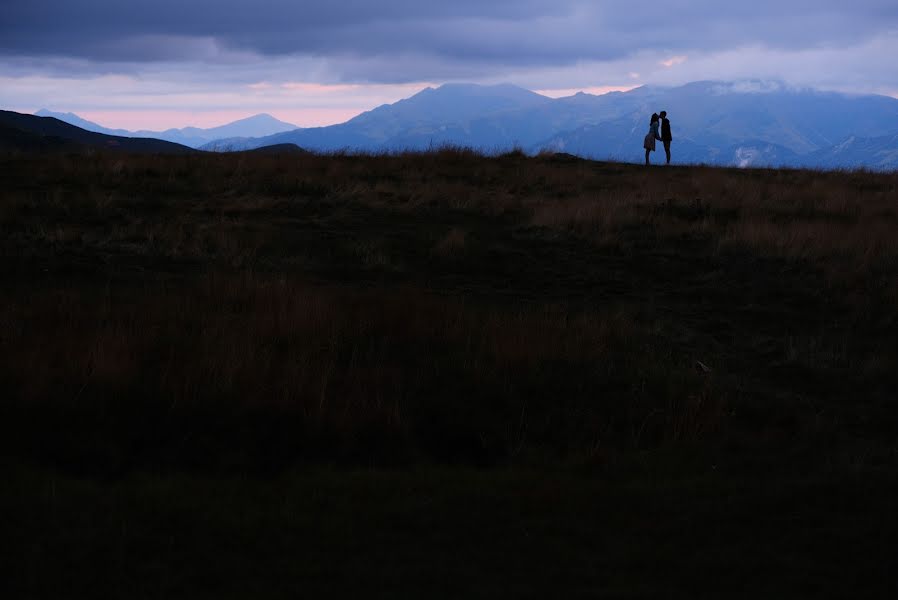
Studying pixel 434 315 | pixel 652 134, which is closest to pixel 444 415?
pixel 434 315

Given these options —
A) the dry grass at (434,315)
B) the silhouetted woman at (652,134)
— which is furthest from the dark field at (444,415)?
the silhouetted woman at (652,134)

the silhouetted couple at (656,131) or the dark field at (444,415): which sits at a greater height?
the silhouetted couple at (656,131)

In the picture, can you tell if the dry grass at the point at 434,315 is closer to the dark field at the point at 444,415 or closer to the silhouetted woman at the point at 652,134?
the dark field at the point at 444,415

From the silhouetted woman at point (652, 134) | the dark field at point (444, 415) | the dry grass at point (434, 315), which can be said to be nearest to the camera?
the dark field at point (444, 415)

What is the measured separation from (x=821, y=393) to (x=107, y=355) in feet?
18.4

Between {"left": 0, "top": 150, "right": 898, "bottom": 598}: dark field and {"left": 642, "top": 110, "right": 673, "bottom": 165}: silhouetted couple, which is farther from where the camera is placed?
{"left": 642, "top": 110, "right": 673, "bottom": 165}: silhouetted couple

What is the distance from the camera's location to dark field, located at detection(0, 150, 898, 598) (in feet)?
13.2

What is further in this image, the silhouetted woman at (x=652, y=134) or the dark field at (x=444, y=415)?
the silhouetted woman at (x=652, y=134)

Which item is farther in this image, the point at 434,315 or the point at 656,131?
the point at 656,131

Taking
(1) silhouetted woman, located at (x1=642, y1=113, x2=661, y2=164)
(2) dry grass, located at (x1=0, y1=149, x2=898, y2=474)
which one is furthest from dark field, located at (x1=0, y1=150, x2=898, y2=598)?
(1) silhouetted woman, located at (x1=642, y1=113, x2=661, y2=164)

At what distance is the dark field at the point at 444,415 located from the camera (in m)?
4.02

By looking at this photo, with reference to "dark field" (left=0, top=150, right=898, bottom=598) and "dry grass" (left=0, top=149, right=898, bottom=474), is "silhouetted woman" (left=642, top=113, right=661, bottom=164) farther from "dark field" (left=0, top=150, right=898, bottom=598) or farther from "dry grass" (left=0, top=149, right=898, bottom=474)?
"dark field" (left=0, top=150, right=898, bottom=598)

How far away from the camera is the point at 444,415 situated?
6039 mm

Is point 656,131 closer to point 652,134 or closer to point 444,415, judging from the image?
point 652,134
